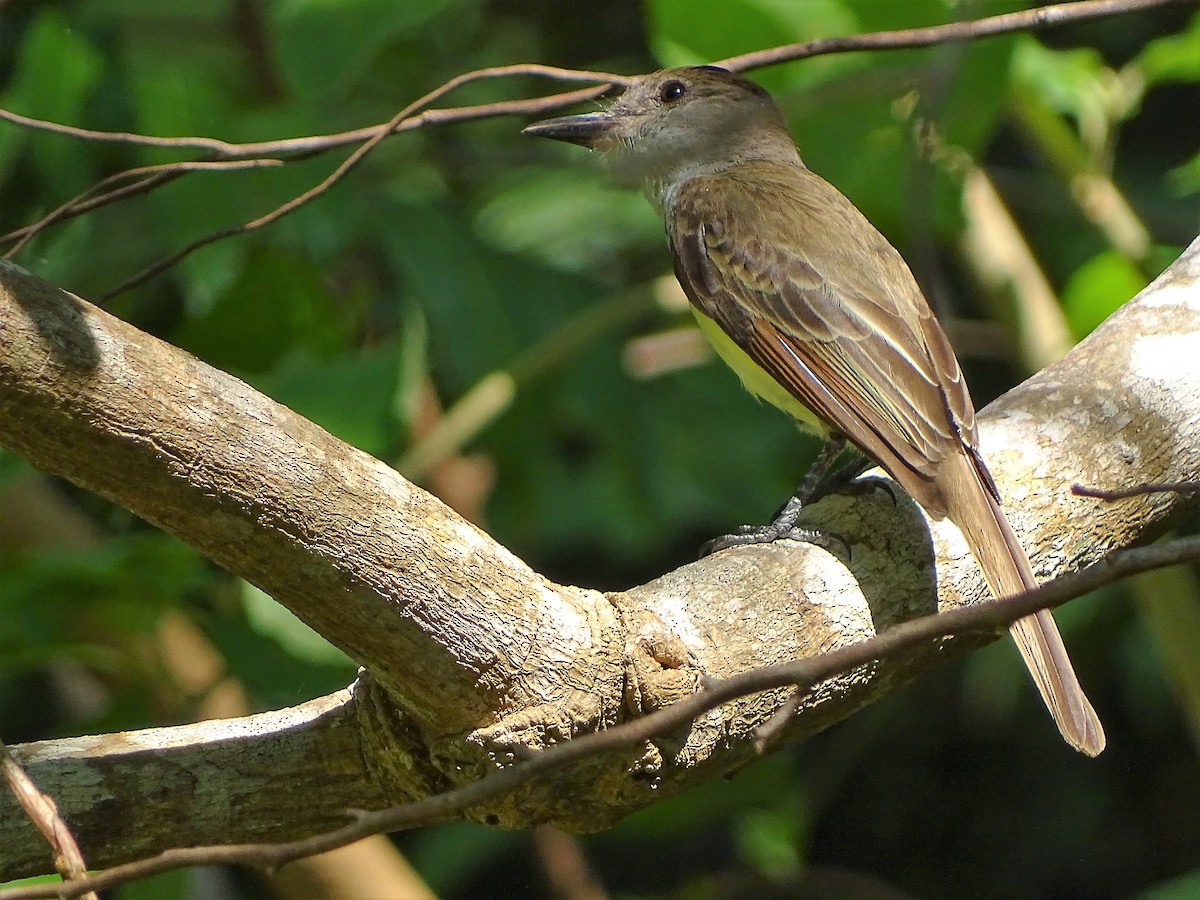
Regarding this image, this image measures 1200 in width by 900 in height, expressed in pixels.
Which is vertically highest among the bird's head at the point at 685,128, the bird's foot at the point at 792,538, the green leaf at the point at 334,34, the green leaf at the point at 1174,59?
the green leaf at the point at 334,34


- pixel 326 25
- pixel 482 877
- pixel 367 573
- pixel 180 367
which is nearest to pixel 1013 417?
pixel 367 573

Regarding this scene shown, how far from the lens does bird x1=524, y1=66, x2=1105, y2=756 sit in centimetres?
254

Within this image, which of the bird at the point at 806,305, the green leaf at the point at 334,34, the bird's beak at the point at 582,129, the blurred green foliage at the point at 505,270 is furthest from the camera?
the bird's beak at the point at 582,129

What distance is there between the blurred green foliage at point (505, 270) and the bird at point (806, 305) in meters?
0.14

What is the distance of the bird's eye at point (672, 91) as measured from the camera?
13.6 feet

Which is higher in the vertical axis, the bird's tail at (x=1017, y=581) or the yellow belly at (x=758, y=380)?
the yellow belly at (x=758, y=380)

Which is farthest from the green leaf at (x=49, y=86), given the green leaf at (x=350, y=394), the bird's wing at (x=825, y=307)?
the bird's wing at (x=825, y=307)

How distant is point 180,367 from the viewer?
1.69 metres

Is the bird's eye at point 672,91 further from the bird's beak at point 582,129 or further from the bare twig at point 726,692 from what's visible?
the bare twig at point 726,692

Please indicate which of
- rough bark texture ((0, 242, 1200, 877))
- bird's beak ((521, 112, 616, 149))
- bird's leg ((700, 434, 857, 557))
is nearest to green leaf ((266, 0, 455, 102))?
bird's beak ((521, 112, 616, 149))

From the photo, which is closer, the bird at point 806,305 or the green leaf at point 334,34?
the bird at point 806,305

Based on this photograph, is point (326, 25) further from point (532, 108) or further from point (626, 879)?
point (626, 879)

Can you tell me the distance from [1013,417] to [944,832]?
4662 mm

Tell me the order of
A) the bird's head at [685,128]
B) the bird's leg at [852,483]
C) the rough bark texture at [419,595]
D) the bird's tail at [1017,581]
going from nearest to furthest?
the rough bark texture at [419,595]
the bird's tail at [1017,581]
the bird's leg at [852,483]
the bird's head at [685,128]
